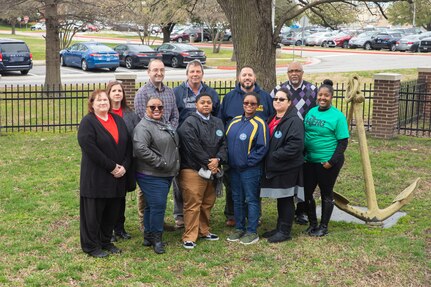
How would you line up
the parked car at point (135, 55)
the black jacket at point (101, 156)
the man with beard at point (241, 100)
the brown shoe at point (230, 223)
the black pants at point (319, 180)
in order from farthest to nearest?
the parked car at point (135, 55) < the brown shoe at point (230, 223) < the man with beard at point (241, 100) < the black pants at point (319, 180) < the black jacket at point (101, 156)

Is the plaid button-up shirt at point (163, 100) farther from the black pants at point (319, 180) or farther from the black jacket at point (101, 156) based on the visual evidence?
the black pants at point (319, 180)

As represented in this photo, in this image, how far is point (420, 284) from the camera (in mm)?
5461

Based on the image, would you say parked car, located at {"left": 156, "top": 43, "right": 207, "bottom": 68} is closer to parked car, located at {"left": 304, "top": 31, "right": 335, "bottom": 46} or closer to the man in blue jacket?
parked car, located at {"left": 304, "top": 31, "right": 335, "bottom": 46}

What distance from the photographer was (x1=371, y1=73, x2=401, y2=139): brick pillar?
40.9 feet

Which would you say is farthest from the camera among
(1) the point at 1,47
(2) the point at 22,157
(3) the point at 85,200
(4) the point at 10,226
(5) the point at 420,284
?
(1) the point at 1,47

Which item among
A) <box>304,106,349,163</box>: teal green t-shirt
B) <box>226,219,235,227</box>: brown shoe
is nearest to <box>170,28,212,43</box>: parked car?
<box>226,219,235,227</box>: brown shoe

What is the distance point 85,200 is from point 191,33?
50.5 m

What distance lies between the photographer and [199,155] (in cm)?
606

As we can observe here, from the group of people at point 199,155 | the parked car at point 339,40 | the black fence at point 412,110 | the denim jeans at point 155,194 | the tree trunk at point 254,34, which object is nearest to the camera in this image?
the group of people at point 199,155

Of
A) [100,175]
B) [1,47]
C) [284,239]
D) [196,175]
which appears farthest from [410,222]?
[1,47]

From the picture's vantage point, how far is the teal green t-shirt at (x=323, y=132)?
626cm

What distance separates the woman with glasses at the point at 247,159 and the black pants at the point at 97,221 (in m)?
1.26

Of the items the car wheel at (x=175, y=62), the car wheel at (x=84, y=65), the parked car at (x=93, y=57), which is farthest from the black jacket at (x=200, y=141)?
the car wheel at (x=175, y=62)

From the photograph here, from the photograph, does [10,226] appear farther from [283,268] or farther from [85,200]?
[283,268]
